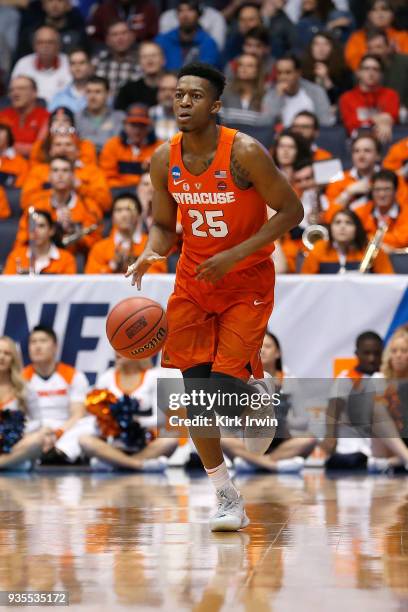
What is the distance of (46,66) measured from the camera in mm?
14336

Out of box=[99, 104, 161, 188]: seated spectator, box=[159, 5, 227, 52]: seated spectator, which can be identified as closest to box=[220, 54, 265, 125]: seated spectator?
box=[99, 104, 161, 188]: seated spectator

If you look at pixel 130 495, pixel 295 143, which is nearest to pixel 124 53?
pixel 295 143

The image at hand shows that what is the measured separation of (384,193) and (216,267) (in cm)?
534

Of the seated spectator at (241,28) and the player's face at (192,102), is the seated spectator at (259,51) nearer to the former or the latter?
the seated spectator at (241,28)

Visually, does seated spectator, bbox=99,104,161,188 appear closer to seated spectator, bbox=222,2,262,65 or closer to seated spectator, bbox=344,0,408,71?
seated spectator, bbox=222,2,262,65

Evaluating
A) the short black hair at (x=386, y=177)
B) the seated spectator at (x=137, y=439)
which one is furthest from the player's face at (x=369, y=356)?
the short black hair at (x=386, y=177)

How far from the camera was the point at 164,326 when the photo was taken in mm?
6570

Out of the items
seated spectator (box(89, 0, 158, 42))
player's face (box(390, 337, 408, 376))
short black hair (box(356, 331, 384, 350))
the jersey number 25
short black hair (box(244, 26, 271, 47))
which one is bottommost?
player's face (box(390, 337, 408, 376))

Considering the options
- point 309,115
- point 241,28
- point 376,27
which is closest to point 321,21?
point 376,27

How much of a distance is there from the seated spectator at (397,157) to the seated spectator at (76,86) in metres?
3.34

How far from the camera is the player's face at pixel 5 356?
9695 millimetres

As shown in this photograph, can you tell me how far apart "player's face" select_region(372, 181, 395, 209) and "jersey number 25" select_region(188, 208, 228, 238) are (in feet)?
16.4

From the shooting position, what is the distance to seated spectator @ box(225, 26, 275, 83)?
1337cm

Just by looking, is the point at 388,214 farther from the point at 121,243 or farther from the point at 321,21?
the point at 321,21
